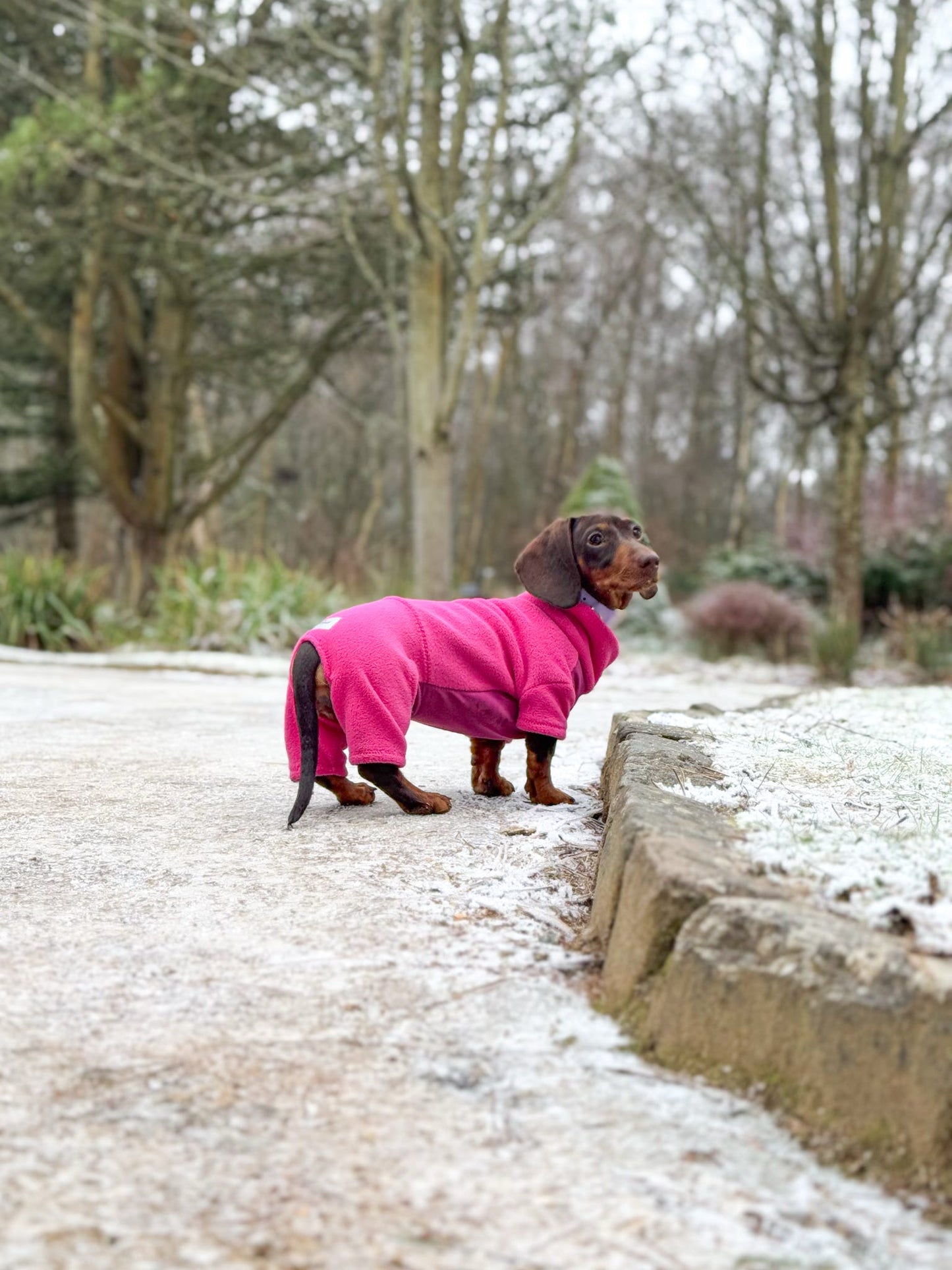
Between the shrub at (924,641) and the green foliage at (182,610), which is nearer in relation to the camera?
the green foliage at (182,610)

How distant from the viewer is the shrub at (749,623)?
11.8 m

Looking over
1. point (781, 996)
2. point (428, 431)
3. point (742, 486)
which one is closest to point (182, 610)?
point (428, 431)

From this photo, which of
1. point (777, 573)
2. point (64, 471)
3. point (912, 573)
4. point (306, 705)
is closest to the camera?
point (306, 705)

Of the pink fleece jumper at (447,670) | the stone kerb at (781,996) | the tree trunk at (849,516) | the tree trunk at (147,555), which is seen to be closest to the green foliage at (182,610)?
the tree trunk at (147,555)

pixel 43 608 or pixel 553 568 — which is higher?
pixel 553 568

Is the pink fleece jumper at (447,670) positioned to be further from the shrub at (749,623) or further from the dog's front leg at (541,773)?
the shrub at (749,623)

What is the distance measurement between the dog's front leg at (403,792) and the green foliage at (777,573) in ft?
40.6

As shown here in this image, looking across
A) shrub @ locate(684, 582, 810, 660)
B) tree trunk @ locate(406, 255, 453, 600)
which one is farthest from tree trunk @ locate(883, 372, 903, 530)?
tree trunk @ locate(406, 255, 453, 600)

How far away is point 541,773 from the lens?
3092 mm

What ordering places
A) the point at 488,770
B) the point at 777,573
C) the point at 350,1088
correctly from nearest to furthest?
the point at 350,1088, the point at 488,770, the point at 777,573

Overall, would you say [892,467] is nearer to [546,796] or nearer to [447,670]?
[546,796]

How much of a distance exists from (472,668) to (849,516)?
8456mm

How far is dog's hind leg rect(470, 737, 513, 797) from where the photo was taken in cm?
325

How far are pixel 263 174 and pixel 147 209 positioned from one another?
131 inches
